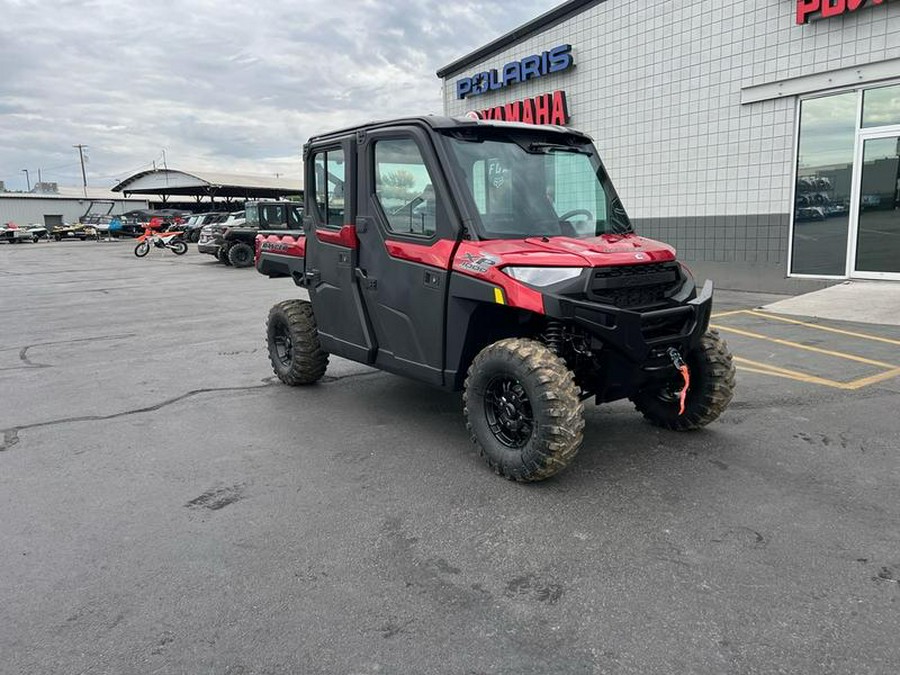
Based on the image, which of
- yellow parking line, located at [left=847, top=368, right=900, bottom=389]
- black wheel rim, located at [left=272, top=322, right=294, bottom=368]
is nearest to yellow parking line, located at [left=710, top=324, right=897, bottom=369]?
yellow parking line, located at [left=847, top=368, right=900, bottom=389]

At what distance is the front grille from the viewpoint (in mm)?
3930

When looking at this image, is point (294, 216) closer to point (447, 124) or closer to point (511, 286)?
point (447, 124)

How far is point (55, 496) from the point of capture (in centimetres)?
405

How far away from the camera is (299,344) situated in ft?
20.5

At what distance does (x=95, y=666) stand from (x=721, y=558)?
109 inches

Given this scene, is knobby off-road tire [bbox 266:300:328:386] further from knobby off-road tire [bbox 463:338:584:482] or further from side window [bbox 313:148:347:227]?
knobby off-road tire [bbox 463:338:584:482]

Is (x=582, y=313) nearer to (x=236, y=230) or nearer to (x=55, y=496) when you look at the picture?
(x=55, y=496)

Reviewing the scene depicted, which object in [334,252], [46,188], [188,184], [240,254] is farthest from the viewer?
[46,188]

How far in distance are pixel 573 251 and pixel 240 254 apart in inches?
784

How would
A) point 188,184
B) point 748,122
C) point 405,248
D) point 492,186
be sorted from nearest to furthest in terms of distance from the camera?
point 492,186 → point 405,248 → point 748,122 → point 188,184

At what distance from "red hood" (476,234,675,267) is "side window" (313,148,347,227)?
1.64 m

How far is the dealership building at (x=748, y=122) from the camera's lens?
36.4ft

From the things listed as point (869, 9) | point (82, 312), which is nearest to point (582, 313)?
point (869, 9)

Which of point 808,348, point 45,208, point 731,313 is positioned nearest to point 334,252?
point 808,348
